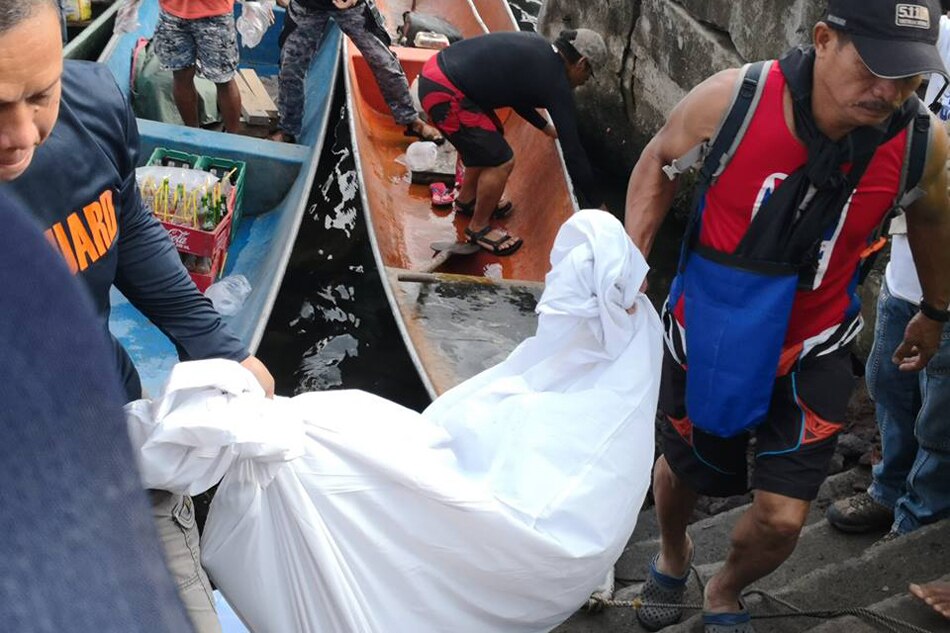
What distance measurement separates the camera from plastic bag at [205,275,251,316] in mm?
4997

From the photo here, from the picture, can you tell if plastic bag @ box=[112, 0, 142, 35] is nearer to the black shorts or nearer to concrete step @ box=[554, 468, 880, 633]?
concrete step @ box=[554, 468, 880, 633]

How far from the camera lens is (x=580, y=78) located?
18.7ft

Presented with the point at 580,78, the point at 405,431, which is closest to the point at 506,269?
the point at 580,78

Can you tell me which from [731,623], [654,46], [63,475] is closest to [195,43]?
[654,46]

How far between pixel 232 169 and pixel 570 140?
1.90 m

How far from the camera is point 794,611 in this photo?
10.3 ft

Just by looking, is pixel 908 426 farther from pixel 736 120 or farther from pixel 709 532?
pixel 736 120

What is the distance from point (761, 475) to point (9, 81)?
2200 millimetres

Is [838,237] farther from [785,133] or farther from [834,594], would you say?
[834,594]

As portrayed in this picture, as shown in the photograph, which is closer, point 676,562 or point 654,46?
point 676,562

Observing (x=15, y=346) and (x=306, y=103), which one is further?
(x=306, y=103)

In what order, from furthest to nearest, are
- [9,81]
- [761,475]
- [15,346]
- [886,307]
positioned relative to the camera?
[886,307] < [761,475] < [9,81] < [15,346]

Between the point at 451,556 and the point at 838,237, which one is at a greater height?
the point at 838,237

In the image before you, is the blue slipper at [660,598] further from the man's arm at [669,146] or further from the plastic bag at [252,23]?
the plastic bag at [252,23]
